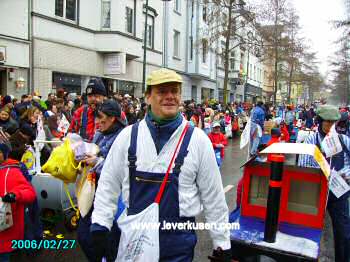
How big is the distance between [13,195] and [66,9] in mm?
15302

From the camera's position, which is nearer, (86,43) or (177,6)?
(86,43)

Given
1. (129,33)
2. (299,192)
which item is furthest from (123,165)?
(129,33)

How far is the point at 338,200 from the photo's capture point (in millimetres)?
4316

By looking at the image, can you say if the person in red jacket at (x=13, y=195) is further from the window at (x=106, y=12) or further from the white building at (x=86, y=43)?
the window at (x=106, y=12)

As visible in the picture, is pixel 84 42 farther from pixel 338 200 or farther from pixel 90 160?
pixel 338 200

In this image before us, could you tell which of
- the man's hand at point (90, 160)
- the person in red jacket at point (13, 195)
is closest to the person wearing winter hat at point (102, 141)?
the man's hand at point (90, 160)

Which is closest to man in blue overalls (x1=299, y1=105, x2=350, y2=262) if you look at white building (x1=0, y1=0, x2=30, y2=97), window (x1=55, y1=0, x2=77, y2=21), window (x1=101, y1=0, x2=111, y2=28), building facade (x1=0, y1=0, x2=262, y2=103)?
white building (x1=0, y1=0, x2=30, y2=97)

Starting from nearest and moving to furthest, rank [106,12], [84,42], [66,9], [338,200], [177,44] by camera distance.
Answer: [338,200] → [66,9] → [84,42] → [106,12] → [177,44]

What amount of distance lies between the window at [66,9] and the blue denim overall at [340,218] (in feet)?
49.6

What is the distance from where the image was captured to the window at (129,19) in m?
20.8

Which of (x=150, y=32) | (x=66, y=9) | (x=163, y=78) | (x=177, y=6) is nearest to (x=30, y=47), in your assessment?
(x=66, y=9)

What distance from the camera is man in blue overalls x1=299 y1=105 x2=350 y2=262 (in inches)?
171

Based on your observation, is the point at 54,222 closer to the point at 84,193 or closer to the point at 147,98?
the point at 84,193

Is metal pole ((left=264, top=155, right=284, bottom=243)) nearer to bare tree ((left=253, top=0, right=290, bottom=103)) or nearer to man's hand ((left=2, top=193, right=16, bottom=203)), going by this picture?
man's hand ((left=2, top=193, right=16, bottom=203))
